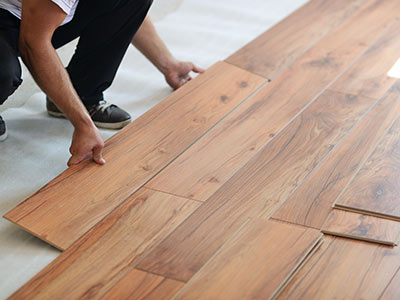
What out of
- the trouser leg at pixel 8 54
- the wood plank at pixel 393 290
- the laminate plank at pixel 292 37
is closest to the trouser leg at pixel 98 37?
the trouser leg at pixel 8 54

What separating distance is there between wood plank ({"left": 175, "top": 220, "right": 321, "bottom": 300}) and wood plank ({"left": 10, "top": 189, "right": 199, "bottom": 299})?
145 millimetres

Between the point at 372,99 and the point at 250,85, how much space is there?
505 mm

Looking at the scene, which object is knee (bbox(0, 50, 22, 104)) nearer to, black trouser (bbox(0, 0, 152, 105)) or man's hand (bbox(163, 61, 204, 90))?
black trouser (bbox(0, 0, 152, 105))

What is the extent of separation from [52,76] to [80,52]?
0.48 metres

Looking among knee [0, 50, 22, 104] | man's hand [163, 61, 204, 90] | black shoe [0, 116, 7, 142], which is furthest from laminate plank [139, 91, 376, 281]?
black shoe [0, 116, 7, 142]

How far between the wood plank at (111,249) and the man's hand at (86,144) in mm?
247

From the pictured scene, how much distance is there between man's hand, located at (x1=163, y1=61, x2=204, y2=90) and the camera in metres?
2.76

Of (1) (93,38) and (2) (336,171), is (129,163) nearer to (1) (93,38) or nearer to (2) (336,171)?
(1) (93,38)

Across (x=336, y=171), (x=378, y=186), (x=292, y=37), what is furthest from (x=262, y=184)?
(x=292, y=37)

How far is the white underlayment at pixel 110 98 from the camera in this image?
185cm

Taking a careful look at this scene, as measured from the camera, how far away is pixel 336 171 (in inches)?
81.7

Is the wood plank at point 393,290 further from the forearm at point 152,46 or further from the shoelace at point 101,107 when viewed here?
the forearm at point 152,46

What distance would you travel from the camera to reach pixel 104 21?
7.76 feet

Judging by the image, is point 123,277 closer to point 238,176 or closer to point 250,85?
point 238,176
